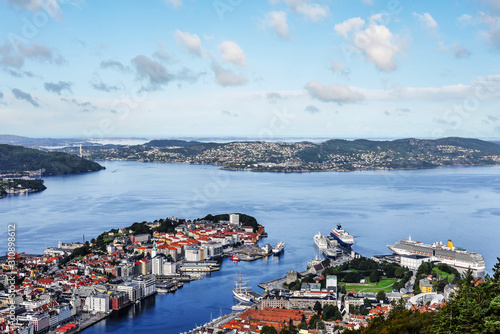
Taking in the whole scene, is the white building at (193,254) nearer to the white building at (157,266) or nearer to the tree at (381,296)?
the white building at (157,266)

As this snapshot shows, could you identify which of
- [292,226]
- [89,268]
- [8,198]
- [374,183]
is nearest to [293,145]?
[374,183]

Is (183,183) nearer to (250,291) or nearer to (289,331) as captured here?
(250,291)

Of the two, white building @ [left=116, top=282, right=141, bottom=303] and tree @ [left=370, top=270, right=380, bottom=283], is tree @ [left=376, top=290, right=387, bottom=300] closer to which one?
tree @ [left=370, top=270, right=380, bottom=283]

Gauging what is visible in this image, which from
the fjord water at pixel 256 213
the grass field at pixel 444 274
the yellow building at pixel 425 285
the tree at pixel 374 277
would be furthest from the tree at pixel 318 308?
the grass field at pixel 444 274

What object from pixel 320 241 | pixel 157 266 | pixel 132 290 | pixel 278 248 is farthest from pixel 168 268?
pixel 320 241

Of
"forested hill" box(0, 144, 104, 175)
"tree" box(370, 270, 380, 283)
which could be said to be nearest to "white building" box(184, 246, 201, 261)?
"tree" box(370, 270, 380, 283)

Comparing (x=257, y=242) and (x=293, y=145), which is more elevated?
(x=293, y=145)
